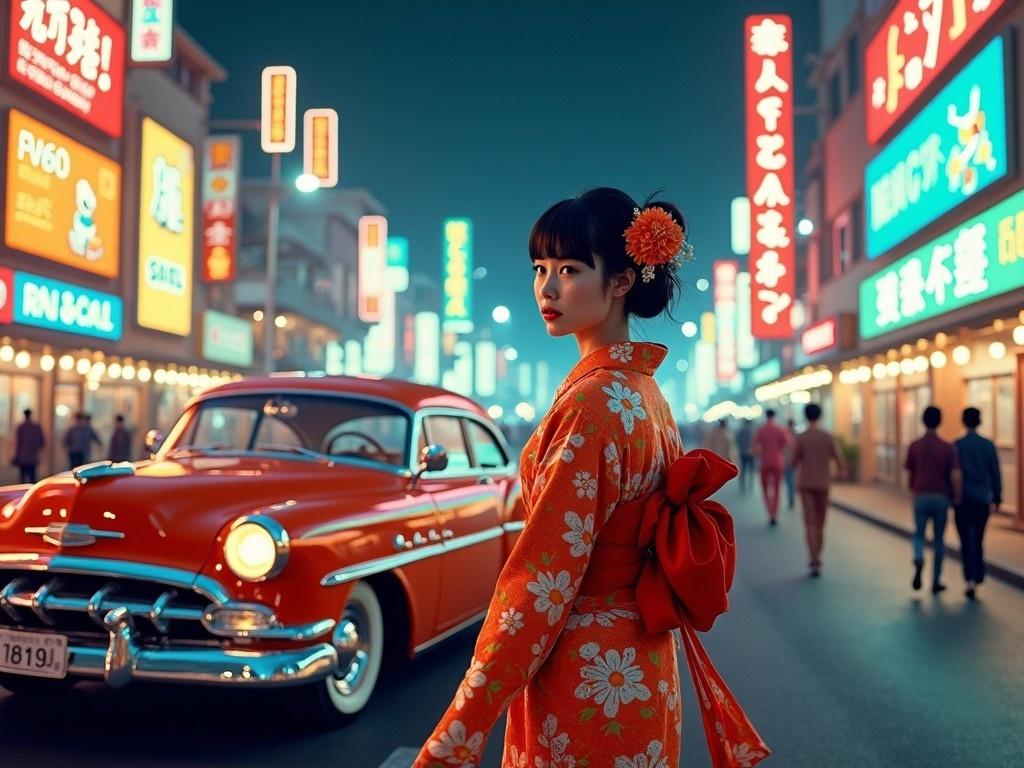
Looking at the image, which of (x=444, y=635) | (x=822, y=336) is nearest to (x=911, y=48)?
(x=822, y=336)

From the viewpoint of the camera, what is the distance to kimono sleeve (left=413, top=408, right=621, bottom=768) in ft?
5.65

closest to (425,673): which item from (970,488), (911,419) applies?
(970,488)

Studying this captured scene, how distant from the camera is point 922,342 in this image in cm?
1609

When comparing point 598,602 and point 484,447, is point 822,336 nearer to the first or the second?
point 484,447

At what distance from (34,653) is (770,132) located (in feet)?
74.9

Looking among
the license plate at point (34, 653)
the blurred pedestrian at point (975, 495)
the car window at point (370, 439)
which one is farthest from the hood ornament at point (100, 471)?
the blurred pedestrian at point (975, 495)

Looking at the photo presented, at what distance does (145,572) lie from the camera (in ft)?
13.2

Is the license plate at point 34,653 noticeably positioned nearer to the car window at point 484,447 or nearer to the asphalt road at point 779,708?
the asphalt road at point 779,708

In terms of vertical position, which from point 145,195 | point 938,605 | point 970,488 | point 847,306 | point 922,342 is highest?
point 145,195

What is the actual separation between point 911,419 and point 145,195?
19591 millimetres

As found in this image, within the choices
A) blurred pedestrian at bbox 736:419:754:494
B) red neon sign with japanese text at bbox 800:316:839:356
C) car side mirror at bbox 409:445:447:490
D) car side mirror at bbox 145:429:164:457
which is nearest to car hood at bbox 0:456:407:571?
car side mirror at bbox 409:445:447:490

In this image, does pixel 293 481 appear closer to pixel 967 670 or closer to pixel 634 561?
pixel 634 561

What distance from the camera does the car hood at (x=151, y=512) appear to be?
4121 millimetres

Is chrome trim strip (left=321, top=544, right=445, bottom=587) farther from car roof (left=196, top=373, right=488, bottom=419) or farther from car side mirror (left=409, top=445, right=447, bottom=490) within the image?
car roof (left=196, top=373, right=488, bottom=419)
